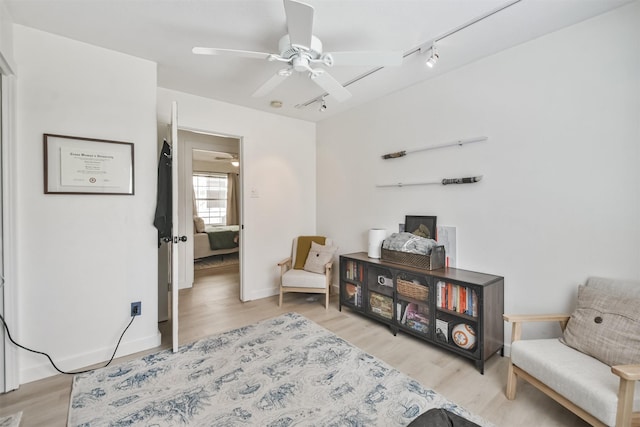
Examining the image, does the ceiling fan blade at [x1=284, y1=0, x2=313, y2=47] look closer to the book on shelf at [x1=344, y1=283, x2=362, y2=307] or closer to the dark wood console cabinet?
the dark wood console cabinet

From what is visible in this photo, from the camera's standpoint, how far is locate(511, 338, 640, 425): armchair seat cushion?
1332 millimetres

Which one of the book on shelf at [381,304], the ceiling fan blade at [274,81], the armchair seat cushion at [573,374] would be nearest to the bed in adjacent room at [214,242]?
the book on shelf at [381,304]

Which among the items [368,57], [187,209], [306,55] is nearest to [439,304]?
[368,57]

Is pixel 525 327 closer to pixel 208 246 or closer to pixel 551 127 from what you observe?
pixel 551 127

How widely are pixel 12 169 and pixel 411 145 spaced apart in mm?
3473

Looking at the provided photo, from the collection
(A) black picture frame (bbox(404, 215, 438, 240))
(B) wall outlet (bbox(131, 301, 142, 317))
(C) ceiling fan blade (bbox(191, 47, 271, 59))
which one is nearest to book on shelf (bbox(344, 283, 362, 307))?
(A) black picture frame (bbox(404, 215, 438, 240))

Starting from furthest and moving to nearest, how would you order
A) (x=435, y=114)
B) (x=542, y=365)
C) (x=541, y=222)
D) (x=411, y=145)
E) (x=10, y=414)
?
(x=411, y=145) < (x=435, y=114) < (x=541, y=222) < (x=10, y=414) < (x=542, y=365)

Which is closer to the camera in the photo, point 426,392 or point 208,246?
point 426,392

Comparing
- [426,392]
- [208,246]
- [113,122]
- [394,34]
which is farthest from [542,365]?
[208,246]

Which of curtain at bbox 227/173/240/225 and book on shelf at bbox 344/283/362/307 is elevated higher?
curtain at bbox 227/173/240/225

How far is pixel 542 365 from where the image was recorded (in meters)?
1.62

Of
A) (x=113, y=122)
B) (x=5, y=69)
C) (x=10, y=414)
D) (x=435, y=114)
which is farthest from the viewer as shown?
(x=435, y=114)

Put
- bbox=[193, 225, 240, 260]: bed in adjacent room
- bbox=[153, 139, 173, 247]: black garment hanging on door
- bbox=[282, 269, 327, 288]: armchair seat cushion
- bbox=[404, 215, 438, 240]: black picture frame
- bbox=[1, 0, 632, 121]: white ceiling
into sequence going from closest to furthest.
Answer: bbox=[1, 0, 632, 121]: white ceiling < bbox=[153, 139, 173, 247]: black garment hanging on door < bbox=[404, 215, 438, 240]: black picture frame < bbox=[282, 269, 327, 288]: armchair seat cushion < bbox=[193, 225, 240, 260]: bed in adjacent room

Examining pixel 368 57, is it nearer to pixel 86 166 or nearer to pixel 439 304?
pixel 439 304
